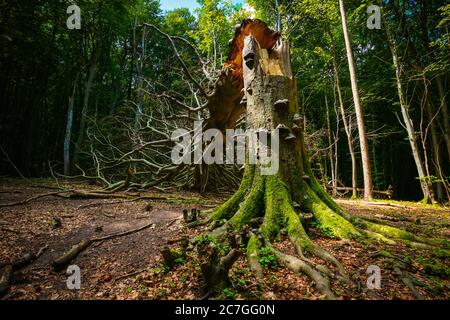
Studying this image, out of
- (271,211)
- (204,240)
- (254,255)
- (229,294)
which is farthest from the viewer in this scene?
(271,211)

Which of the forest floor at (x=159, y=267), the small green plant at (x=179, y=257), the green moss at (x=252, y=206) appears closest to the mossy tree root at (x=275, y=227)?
the green moss at (x=252, y=206)

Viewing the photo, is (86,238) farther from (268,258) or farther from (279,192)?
(279,192)

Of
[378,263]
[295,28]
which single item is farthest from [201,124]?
[295,28]

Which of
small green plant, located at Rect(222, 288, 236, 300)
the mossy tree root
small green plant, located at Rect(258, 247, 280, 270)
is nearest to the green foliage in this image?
the mossy tree root

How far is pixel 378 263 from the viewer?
10.1 ft

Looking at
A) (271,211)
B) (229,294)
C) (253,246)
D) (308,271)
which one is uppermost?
(271,211)

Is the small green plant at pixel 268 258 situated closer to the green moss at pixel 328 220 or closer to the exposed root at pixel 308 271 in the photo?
the exposed root at pixel 308 271

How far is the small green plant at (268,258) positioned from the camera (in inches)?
120

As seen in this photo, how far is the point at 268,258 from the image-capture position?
3113mm

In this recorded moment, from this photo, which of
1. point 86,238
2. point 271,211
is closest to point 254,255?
point 271,211

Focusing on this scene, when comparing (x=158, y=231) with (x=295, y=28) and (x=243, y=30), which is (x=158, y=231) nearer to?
(x=243, y=30)

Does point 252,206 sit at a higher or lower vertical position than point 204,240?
higher

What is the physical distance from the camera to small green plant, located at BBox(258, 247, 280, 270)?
9.97ft

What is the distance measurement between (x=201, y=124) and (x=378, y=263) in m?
6.73
